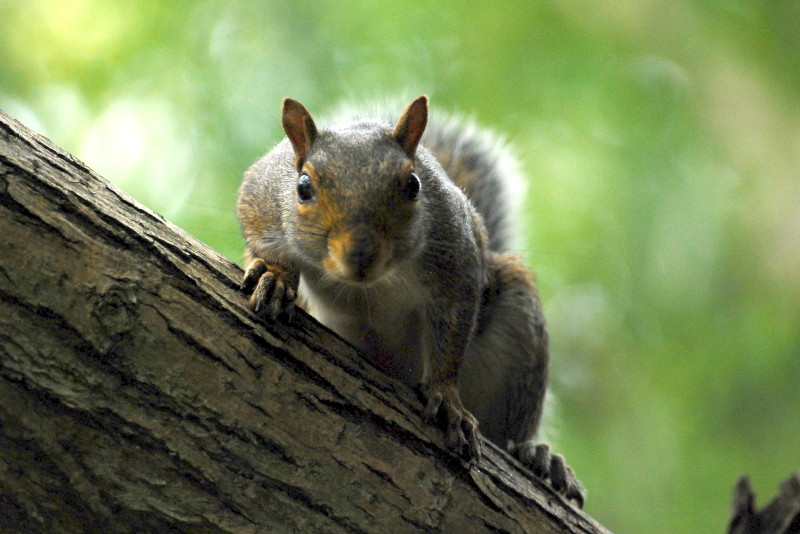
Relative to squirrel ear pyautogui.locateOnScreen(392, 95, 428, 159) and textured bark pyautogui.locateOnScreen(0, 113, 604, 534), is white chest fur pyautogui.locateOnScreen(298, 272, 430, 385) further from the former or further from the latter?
textured bark pyautogui.locateOnScreen(0, 113, 604, 534)

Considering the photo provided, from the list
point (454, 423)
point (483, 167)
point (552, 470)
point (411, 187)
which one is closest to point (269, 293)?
point (411, 187)

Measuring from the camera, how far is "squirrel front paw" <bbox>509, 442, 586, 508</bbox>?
326 cm

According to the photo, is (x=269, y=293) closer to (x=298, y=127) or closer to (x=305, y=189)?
(x=305, y=189)

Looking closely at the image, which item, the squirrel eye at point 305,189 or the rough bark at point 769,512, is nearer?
the squirrel eye at point 305,189

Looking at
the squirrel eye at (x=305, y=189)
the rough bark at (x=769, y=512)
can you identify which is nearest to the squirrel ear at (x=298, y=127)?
the squirrel eye at (x=305, y=189)

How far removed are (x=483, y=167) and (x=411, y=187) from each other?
1.73 m

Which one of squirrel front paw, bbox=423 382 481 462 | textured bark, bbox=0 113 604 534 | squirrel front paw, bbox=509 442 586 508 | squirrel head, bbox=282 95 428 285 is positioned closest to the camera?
textured bark, bbox=0 113 604 534

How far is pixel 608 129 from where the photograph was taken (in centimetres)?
461

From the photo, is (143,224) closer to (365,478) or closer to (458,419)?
(365,478)

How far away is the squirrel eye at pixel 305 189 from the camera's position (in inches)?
101

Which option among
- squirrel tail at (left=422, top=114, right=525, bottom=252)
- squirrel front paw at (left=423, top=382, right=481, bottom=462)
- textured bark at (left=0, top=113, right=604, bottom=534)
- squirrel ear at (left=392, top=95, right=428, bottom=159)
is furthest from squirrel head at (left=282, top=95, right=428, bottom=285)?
squirrel tail at (left=422, top=114, right=525, bottom=252)

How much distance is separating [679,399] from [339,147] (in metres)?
2.96

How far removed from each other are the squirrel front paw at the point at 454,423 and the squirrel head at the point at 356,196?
0.48 meters

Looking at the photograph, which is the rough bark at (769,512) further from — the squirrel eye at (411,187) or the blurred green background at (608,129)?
the squirrel eye at (411,187)
